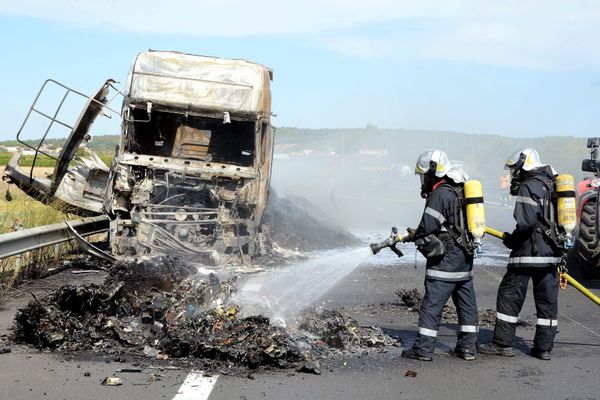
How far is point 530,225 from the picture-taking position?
20.9 feet

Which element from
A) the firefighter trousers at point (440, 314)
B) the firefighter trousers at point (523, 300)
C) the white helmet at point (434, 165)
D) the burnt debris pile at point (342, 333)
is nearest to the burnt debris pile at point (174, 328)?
the burnt debris pile at point (342, 333)

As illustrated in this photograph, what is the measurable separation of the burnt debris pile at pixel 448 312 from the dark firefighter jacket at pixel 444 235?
5.11 feet

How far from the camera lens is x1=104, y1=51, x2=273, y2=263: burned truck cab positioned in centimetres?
1090

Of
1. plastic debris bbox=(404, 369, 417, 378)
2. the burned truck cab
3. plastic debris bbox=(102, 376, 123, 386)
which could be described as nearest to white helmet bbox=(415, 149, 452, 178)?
plastic debris bbox=(404, 369, 417, 378)

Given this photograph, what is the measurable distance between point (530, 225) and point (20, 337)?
451cm

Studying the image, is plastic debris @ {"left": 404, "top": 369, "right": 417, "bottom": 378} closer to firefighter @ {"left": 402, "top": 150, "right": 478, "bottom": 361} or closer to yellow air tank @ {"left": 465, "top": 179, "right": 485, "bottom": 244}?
firefighter @ {"left": 402, "top": 150, "right": 478, "bottom": 361}

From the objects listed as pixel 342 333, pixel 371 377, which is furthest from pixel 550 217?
pixel 371 377

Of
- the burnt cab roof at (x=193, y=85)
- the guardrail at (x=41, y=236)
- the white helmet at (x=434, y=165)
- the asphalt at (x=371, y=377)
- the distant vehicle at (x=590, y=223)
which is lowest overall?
the asphalt at (x=371, y=377)

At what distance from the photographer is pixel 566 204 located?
21.2ft

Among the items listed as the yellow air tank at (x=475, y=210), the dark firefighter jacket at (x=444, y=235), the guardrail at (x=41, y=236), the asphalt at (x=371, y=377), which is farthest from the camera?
the guardrail at (x=41, y=236)

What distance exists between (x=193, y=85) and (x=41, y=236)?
380 cm

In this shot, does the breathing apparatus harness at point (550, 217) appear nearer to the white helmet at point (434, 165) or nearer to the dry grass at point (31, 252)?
the white helmet at point (434, 165)

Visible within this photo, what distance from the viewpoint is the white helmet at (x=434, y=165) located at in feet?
21.2

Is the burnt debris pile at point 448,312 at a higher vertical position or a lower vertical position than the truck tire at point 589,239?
lower
